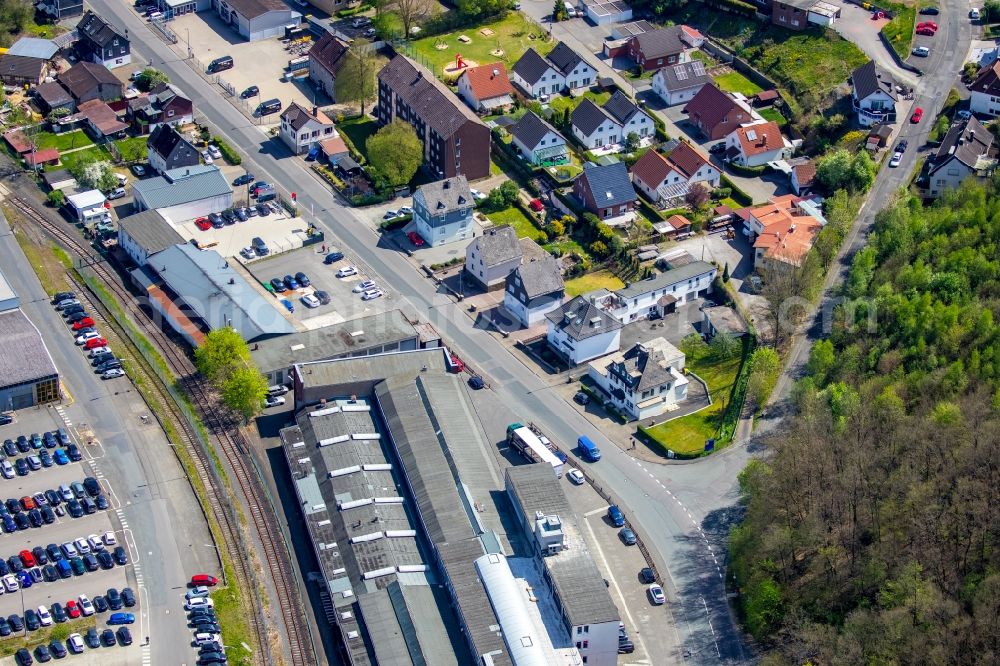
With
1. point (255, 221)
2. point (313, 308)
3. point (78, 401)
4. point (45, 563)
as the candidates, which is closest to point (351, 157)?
point (255, 221)

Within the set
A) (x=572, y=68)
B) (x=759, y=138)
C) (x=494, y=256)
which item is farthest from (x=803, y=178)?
(x=494, y=256)

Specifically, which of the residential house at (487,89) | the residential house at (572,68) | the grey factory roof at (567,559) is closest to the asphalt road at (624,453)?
the grey factory roof at (567,559)

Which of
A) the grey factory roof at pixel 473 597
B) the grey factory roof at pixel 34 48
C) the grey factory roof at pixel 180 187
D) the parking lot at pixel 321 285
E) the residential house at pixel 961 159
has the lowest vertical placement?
the parking lot at pixel 321 285

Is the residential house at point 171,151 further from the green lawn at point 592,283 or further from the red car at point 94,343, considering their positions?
the green lawn at point 592,283

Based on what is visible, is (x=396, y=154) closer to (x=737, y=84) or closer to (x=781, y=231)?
(x=781, y=231)

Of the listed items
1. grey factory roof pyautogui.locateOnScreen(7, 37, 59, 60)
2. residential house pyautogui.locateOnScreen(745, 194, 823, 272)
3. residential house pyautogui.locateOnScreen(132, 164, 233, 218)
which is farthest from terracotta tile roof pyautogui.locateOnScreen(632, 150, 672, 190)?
grey factory roof pyautogui.locateOnScreen(7, 37, 59, 60)
